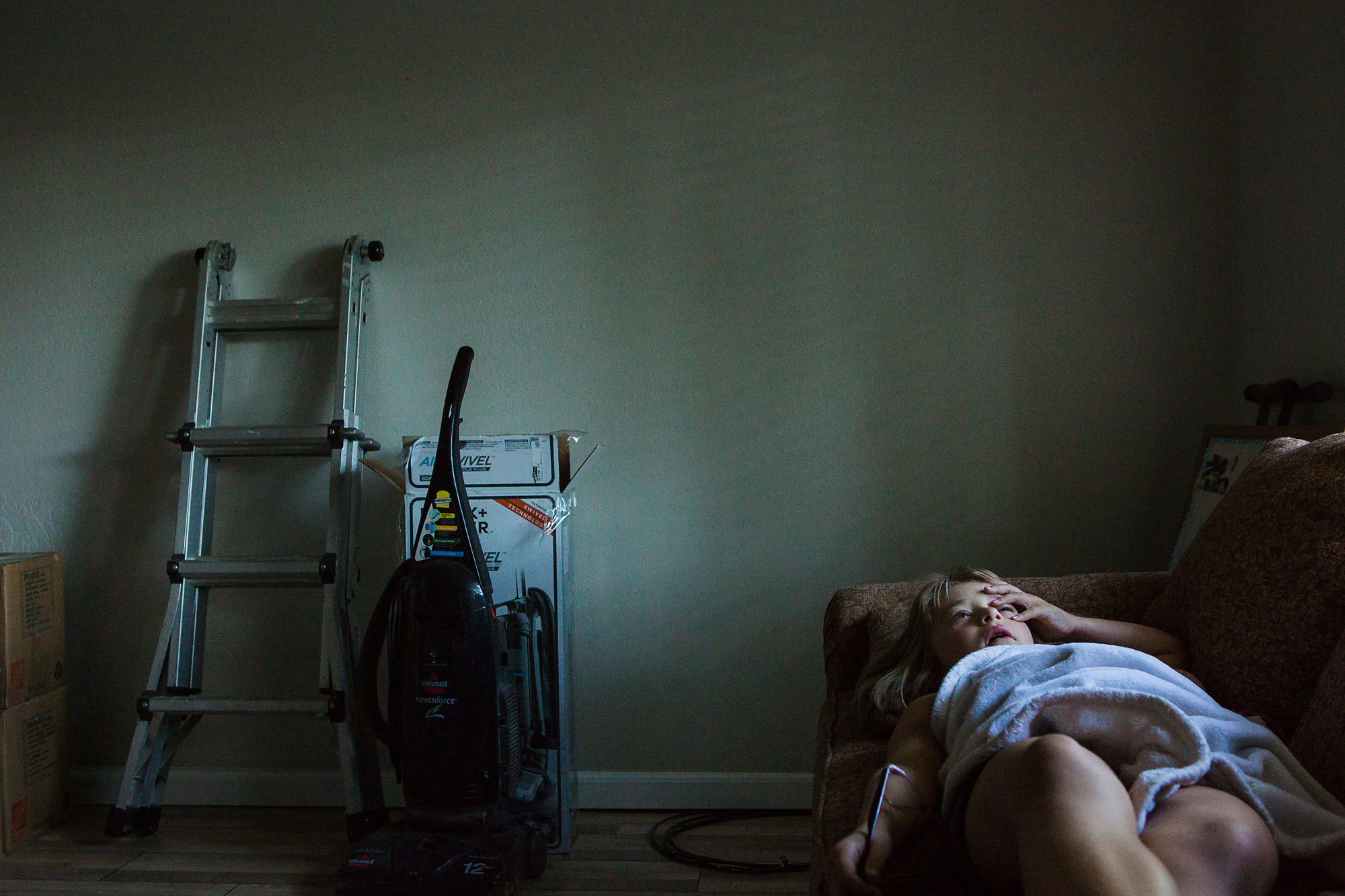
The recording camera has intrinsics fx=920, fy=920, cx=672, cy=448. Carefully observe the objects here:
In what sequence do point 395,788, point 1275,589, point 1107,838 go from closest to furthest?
point 1107,838 → point 1275,589 → point 395,788

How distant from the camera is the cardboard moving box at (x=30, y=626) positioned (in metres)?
2.10

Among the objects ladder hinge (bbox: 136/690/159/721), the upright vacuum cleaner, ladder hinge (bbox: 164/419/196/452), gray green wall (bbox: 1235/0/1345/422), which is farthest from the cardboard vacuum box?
gray green wall (bbox: 1235/0/1345/422)

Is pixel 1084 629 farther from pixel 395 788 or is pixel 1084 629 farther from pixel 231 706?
pixel 231 706

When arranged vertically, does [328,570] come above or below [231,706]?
above

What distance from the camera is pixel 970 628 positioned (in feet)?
4.32

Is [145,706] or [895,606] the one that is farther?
[145,706]

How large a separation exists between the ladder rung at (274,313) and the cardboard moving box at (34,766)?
1001 mm

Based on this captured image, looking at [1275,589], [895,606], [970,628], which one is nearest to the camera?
[1275,589]

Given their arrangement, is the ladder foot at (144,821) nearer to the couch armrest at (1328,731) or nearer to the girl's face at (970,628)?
the girl's face at (970,628)

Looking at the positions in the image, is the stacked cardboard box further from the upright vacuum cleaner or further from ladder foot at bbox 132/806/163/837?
the upright vacuum cleaner

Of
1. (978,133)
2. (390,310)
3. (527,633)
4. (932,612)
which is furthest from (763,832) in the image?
(978,133)

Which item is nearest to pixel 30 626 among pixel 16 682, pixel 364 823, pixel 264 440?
pixel 16 682

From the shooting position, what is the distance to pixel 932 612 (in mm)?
1384

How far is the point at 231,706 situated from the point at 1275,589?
82.0 inches
